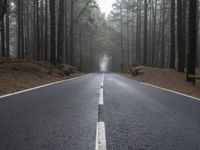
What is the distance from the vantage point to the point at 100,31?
72.6 metres

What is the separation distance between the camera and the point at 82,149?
3.93 m

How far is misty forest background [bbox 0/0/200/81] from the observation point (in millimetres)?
24719

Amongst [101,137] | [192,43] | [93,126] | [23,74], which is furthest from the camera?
[23,74]

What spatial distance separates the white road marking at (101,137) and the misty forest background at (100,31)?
12.9 meters

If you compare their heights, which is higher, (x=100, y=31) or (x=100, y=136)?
(x=100, y=31)

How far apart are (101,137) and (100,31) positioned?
2720 inches

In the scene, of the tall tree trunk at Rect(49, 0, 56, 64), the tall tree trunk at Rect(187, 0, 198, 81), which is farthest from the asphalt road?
the tall tree trunk at Rect(49, 0, 56, 64)

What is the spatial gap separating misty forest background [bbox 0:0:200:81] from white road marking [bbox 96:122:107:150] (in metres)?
12.9

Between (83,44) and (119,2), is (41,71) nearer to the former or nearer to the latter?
(119,2)

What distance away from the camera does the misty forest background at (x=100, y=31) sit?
24.7 m

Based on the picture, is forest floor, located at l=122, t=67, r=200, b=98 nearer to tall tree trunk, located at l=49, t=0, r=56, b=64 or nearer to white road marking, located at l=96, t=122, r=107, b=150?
white road marking, located at l=96, t=122, r=107, b=150

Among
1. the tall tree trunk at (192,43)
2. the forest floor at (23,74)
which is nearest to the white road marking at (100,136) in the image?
the forest floor at (23,74)

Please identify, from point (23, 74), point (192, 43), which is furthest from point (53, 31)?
point (192, 43)

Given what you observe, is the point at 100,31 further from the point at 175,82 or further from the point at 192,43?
the point at 192,43
